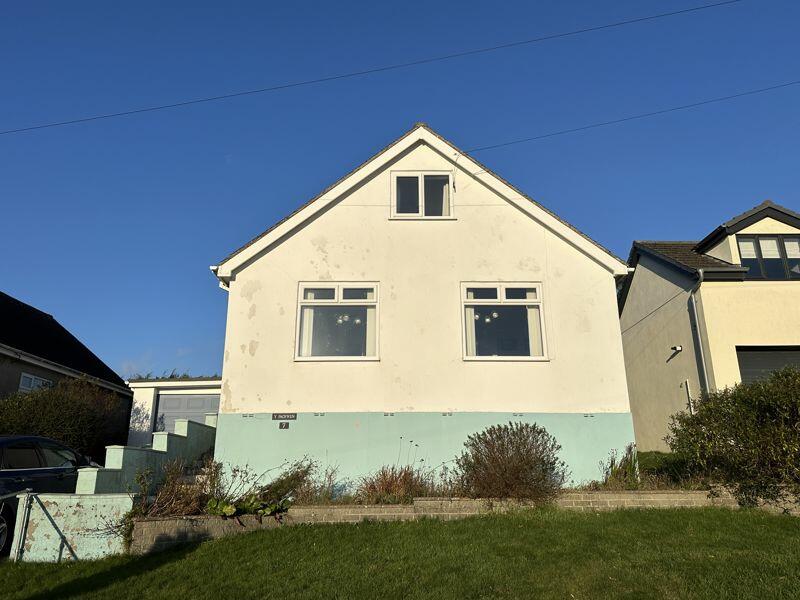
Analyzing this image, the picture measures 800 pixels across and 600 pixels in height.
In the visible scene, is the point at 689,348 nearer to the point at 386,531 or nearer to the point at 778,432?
the point at 778,432

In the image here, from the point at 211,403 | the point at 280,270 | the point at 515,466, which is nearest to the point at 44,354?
the point at 211,403

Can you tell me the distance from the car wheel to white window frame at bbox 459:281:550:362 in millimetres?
8167

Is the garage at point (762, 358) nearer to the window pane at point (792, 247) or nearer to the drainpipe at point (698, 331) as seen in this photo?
the drainpipe at point (698, 331)

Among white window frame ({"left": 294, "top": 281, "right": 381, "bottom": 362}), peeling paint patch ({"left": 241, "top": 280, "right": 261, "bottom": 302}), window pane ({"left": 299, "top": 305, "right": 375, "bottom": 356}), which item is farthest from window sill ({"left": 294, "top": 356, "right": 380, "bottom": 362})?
peeling paint patch ({"left": 241, "top": 280, "right": 261, "bottom": 302})

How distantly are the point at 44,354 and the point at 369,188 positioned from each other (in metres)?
13.7

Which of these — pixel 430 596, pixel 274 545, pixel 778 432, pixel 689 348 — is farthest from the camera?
pixel 689 348

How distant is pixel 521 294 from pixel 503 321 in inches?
30.0

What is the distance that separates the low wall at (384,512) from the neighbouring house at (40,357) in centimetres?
1134

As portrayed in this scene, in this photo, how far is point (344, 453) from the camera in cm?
1138

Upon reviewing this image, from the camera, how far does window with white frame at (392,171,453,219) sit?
1312 cm

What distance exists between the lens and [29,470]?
9.37 metres

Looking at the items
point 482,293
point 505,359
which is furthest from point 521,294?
point 505,359

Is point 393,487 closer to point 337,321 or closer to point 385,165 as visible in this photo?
point 337,321

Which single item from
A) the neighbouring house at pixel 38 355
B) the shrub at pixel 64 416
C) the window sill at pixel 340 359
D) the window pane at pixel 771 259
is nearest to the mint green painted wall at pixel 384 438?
the window sill at pixel 340 359
